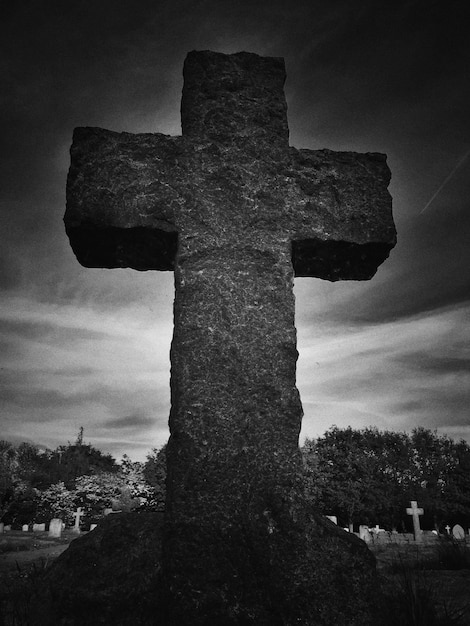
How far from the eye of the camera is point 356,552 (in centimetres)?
192

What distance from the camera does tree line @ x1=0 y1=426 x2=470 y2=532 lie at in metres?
27.8

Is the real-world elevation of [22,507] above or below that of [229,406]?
below

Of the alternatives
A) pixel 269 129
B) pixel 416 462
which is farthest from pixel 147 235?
pixel 416 462

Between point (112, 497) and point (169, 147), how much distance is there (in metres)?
28.8

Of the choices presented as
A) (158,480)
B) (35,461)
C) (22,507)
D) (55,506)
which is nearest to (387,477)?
(55,506)

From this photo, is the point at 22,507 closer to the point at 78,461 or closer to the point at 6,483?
the point at 6,483

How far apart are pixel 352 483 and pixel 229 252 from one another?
37.8 meters

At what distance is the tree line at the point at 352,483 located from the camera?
27.8 meters

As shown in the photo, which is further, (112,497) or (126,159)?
(112,497)

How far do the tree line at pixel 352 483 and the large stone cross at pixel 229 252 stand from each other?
1770cm

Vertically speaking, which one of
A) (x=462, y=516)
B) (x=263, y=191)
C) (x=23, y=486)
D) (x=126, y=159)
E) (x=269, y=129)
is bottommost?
(x=462, y=516)

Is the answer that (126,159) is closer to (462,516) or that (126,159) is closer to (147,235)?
(147,235)

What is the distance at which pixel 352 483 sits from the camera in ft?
118

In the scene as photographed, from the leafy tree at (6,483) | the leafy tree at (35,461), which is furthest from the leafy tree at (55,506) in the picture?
the leafy tree at (35,461)
